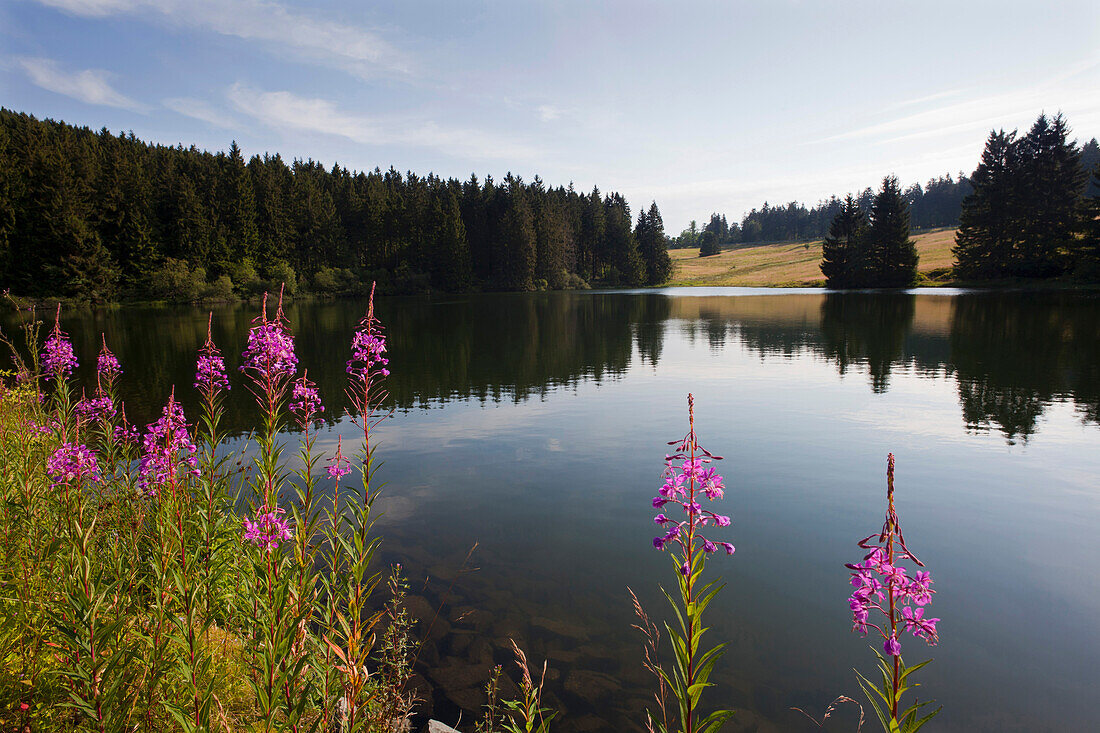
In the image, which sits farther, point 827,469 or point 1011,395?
point 1011,395

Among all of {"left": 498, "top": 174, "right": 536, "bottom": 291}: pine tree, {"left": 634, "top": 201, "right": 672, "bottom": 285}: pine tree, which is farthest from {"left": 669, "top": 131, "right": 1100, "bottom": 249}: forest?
{"left": 498, "top": 174, "right": 536, "bottom": 291}: pine tree

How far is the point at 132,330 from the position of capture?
1531 inches

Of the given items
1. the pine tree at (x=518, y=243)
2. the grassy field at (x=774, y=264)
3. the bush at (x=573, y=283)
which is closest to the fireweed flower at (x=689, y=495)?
the pine tree at (x=518, y=243)

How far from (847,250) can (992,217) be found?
1690 centimetres

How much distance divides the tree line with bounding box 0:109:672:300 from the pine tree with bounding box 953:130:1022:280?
57.0m

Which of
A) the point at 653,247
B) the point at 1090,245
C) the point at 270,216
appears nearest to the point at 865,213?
the point at 653,247

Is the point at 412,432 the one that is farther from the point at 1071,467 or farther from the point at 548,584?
the point at 1071,467

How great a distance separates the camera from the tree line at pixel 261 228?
64.4 metres

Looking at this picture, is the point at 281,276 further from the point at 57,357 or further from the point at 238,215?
the point at 57,357

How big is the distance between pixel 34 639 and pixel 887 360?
87.1 feet

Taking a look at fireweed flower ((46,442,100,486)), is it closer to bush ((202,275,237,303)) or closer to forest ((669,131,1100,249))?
bush ((202,275,237,303))

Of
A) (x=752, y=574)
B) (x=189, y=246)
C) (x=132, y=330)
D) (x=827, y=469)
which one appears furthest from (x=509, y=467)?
(x=189, y=246)

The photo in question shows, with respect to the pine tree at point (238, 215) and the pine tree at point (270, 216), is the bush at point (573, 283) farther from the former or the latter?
the pine tree at point (238, 215)

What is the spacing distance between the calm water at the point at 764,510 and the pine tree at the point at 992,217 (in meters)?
53.5
